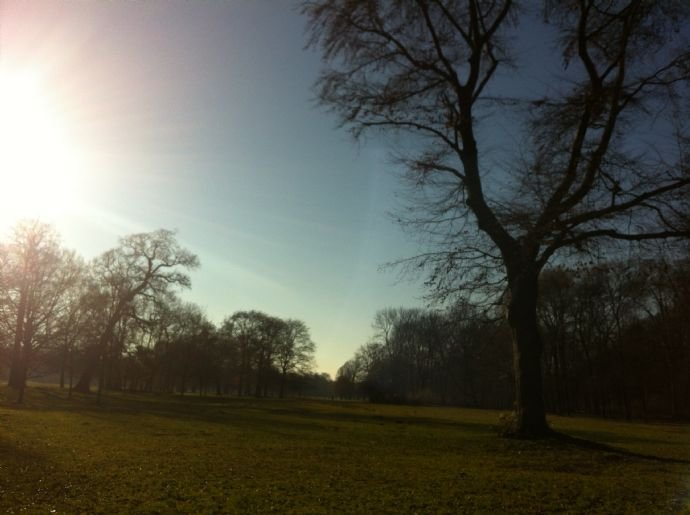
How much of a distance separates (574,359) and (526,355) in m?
52.6

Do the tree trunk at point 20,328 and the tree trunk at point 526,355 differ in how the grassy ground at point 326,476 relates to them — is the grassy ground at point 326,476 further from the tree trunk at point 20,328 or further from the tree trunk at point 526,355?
the tree trunk at point 20,328

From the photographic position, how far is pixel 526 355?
15.3 m

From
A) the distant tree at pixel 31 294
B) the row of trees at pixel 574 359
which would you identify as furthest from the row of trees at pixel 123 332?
the row of trees at pixel 574 359

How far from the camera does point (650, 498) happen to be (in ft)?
25.6

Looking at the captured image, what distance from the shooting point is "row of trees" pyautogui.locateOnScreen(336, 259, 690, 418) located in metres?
37.1

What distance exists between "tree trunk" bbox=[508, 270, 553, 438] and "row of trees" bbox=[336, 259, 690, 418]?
125 centimetres

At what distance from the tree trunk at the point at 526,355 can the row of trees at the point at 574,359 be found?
4.10ft

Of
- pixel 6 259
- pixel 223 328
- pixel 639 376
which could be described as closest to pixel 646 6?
pixel 6 259

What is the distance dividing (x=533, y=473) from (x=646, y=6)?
38.9 feet

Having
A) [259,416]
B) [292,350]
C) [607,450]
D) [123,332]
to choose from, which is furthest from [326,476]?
[292,350]

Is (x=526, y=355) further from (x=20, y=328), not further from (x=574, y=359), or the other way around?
(x=574, y=359)

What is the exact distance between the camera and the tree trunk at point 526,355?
15023 mm

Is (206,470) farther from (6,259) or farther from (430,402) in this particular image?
(430,402)

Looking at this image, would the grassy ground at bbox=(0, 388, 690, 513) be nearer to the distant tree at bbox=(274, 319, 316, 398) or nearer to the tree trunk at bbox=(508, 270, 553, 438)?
the tree trunk at bbox=(508, 270, 553, 438)
